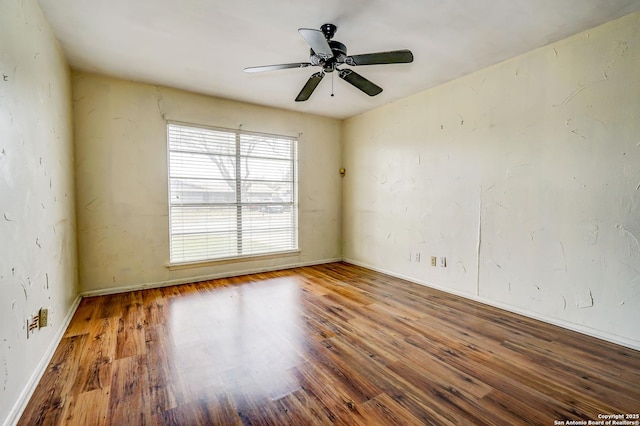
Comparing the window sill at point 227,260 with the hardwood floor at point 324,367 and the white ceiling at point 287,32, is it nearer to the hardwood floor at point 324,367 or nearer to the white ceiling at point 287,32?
the hardwood floor at point 324,367

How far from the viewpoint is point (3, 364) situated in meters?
1.46

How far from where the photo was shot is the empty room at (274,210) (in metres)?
1.76

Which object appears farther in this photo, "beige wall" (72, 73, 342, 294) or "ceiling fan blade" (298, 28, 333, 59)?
"beige wall" (72, 73, 342, 294)

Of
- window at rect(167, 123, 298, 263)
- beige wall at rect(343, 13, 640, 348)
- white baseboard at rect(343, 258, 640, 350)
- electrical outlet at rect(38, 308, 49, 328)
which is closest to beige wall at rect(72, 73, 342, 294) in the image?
window at rect(167, 123, 298, 263)

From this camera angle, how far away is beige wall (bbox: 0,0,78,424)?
1557 millimetres

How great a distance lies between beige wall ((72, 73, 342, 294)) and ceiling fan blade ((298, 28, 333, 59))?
2513 mm

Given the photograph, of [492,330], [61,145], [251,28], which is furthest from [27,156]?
[492,330]

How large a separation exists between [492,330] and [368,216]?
8.48ft

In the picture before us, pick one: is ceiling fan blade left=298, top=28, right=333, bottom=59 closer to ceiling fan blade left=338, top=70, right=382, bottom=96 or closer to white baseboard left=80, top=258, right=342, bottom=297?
ceiling fan blade left=338, top=70, right=382, bottom=96

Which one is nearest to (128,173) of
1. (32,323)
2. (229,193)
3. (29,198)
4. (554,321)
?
(229,193)

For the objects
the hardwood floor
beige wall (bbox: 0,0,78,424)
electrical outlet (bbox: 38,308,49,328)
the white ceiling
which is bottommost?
the hardwood floor

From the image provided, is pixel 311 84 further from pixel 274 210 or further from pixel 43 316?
pixel 43 316

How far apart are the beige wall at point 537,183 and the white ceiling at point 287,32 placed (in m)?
0.33

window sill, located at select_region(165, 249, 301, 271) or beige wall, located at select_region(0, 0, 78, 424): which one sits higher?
beige wall, located at select_region(0, 0, 78, 424)
